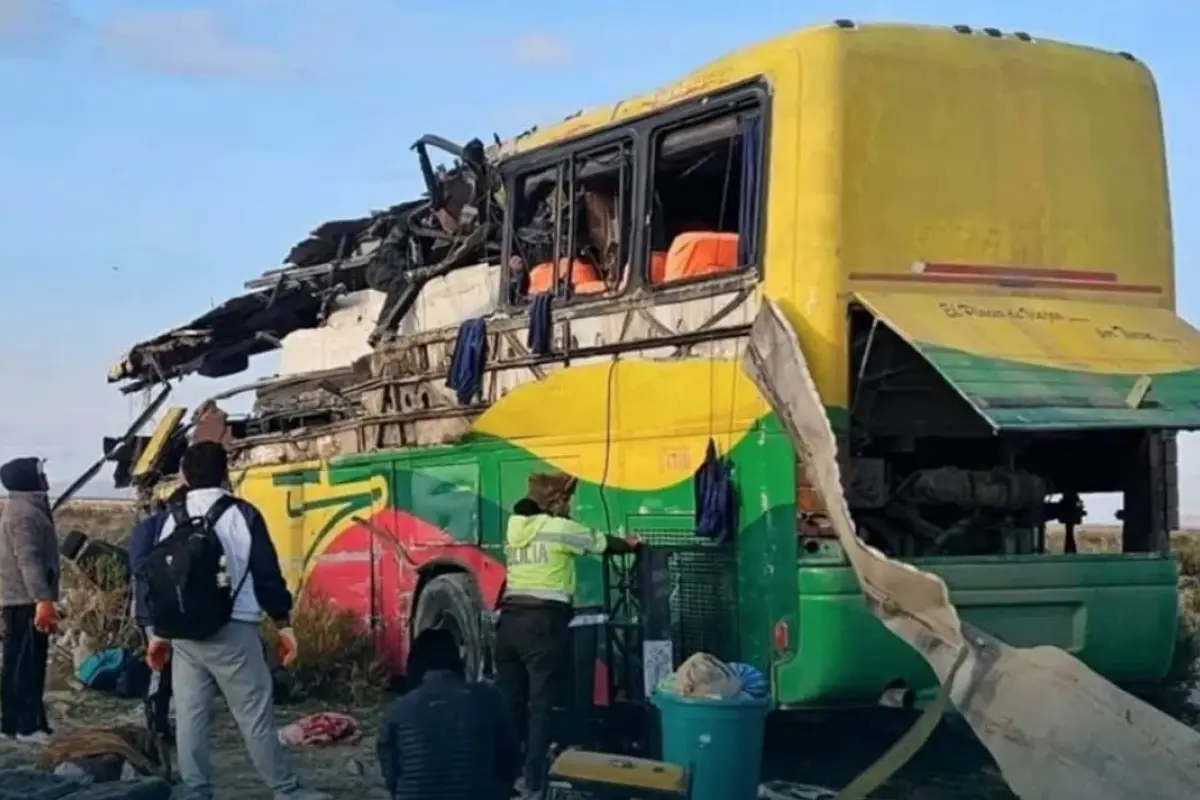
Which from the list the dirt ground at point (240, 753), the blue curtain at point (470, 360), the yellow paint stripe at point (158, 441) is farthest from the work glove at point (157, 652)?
the yellow paint stripe at point (158, 441)

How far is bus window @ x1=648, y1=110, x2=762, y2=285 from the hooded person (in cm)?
413

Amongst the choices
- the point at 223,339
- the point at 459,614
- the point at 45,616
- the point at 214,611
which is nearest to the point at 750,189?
the point at 214,611

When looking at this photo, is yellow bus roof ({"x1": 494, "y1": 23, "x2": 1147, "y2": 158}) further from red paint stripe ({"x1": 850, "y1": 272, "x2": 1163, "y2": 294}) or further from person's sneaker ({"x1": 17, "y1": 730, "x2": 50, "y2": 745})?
person's sneaker ({"x1": 17, "y1": 730, "x2": 50, "y2": 745})

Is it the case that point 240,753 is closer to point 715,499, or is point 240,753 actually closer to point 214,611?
point 214,611

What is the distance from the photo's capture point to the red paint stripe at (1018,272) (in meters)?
8.86

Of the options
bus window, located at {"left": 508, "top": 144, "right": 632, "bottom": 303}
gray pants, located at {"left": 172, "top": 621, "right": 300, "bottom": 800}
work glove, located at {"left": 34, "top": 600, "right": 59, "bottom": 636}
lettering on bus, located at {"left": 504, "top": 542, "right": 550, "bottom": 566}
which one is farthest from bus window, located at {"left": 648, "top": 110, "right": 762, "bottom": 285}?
work glove, located at {"left": 34, "top": 600, "right": 59, "bottom": 636}

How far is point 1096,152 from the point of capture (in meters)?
9.38

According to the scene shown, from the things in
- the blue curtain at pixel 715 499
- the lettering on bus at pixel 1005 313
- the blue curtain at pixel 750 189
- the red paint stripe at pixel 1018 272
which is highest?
the blue curtain at pixel 750 189

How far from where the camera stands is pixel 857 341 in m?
8.67

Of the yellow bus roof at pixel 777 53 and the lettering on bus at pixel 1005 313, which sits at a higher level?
the yellow bus roof at pixel 777 53

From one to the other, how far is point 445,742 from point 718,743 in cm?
203

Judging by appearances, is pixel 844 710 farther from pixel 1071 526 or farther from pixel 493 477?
pixel 493 477

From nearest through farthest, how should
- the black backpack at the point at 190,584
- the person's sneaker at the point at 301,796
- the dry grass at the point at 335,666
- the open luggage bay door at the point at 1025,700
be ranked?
the open luggage bay door at the point at 1025,700 → the black backpack at the point at 190,584 → the person's sneaker at the point at 301,796 → the dry grass at the point at 335,666

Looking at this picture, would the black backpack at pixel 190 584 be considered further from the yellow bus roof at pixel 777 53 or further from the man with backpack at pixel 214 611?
the yellow bus roof at pixel 777 53
